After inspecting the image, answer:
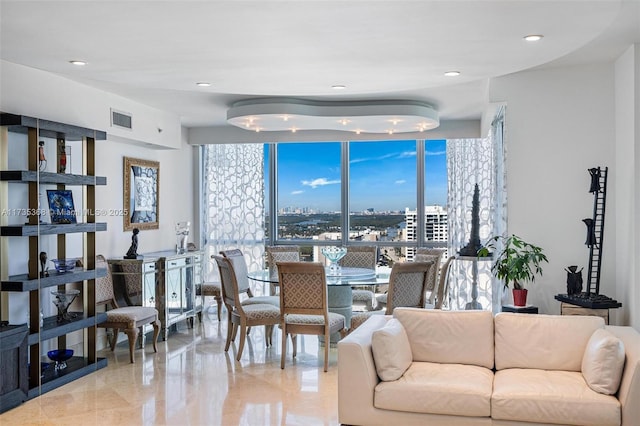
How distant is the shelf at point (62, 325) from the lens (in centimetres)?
502

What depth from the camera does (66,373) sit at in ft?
17.6

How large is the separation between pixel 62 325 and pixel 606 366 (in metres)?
4.20

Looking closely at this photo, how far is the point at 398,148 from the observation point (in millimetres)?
9414

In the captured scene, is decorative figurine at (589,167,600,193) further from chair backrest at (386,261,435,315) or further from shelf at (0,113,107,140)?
shelf at (0,113,107,140)

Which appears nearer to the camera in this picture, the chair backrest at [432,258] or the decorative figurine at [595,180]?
the decorative figurine at [595,180]

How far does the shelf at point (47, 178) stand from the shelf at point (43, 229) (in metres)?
0.36

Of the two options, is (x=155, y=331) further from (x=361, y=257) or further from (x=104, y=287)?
(x=361, y=257)

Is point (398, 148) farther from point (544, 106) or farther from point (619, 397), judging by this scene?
point (619, 397)

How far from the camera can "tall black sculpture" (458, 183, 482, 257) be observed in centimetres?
784

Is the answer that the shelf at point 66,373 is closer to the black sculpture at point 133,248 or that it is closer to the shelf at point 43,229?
the shelf at point 43,229

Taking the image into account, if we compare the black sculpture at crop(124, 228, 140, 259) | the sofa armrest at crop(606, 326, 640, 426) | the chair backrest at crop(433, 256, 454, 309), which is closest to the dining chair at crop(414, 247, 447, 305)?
the chair backrest at crop(433, 256, 454, 309)

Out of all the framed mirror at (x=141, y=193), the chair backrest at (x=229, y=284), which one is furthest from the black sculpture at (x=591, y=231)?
the framed mirror at (x=141, y=193)

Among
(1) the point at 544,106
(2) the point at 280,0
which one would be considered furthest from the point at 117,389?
(1) the point at 544,106

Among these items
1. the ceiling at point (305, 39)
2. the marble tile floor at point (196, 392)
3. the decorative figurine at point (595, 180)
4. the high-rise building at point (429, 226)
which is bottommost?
the marble tile floor at point (196, 392)
